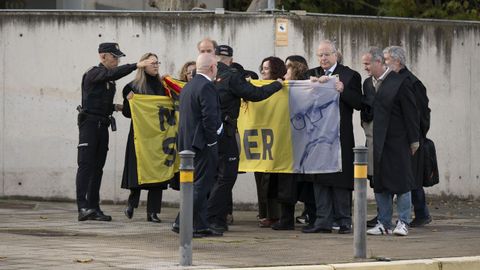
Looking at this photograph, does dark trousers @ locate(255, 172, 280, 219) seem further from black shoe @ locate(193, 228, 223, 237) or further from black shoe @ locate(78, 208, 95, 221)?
black shoe @ locate(78, 208, 95, 221)

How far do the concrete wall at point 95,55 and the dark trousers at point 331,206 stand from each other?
3.38 m

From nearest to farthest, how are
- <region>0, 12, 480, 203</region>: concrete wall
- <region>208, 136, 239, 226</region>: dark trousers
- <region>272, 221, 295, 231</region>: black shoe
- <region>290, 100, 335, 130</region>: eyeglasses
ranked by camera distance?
<region>208, 136, 239, 226</region>: dark trousers, <region>290, 100, 335, 130</region>: eyeglasses, <region>272, 221, 295, 231</region>: black shoe, <region>0, 12, 480, 203</region>: concrete wall

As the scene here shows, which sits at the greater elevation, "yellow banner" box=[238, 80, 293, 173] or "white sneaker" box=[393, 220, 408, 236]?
"yellow banner" box=[238, 80, 293, 173]

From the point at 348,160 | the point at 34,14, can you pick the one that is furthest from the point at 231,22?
the point at 348,160

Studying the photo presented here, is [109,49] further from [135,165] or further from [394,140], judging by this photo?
[394,140]

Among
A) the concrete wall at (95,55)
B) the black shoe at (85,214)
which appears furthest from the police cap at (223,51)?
the concrete wall at (95,55)

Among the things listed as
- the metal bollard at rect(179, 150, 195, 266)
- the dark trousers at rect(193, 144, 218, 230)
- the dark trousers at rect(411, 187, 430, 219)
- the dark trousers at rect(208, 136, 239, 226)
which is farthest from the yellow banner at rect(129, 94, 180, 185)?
the metal bollard at rect(179, 150, 195, 266)

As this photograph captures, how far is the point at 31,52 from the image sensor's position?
61.3 feet

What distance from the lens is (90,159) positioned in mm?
15719

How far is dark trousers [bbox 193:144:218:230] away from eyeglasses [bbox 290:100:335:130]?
1.77 meters

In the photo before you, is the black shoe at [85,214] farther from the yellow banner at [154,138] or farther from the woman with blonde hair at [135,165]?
the yellow banner at [154,138]

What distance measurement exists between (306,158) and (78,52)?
486 centimetres

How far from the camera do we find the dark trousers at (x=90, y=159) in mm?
15688

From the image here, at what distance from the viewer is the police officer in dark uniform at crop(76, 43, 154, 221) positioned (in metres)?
15.7
